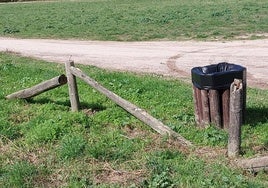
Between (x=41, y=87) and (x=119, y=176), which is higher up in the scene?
(x=41, y=87)

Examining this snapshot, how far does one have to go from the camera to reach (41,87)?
825cm

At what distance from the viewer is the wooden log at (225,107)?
695 centimetres

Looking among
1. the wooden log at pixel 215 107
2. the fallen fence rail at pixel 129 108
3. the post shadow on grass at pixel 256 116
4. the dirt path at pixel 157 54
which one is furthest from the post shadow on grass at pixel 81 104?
the dirt path at pixel 157 54

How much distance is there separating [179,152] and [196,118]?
1204 millimetres

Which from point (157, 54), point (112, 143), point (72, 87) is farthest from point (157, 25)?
point (112, 143)

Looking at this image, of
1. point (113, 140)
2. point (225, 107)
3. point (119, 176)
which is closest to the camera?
point (119, 176)

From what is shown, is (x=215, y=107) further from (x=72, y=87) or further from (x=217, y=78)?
(x=72, y=87)

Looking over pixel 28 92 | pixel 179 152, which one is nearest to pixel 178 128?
pixel 179 152

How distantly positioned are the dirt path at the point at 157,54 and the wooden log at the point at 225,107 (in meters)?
3.79

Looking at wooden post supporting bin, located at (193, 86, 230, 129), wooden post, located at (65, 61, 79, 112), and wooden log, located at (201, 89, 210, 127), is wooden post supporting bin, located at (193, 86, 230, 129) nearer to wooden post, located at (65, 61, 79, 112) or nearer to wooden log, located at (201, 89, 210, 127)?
wooden log, located at (201, 89, 210, 127)

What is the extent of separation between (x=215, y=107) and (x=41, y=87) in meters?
3.08

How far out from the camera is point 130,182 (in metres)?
5.63

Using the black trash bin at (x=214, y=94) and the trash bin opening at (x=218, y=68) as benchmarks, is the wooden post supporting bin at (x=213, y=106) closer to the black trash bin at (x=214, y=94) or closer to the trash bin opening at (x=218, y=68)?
the black trash bin at (x=214, y=94)

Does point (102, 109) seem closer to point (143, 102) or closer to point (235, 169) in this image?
point (143, 102)
